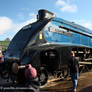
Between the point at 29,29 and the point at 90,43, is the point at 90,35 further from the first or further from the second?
the point at 29,29

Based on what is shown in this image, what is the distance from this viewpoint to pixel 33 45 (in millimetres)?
5426

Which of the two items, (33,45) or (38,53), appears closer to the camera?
(38,53)

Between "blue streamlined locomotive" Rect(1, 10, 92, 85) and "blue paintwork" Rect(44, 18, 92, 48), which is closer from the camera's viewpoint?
"blue streamlined locomotive" Rect(1, 10, 92, 85)

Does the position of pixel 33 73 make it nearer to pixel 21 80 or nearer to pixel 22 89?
pixel 22 89

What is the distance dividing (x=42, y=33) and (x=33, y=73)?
2.18m

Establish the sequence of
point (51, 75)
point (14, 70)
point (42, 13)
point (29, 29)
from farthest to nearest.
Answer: point (42, 13)
point (29, 29)
point (51, 75)
point (14, 70)

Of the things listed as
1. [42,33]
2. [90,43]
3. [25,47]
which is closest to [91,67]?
[90,43]

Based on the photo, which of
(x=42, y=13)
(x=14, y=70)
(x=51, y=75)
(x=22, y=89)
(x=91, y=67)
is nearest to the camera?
(x=22, y=89)

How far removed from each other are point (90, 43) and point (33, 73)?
21.7 feet

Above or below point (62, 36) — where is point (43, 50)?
below

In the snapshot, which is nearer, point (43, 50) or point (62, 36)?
point (43, 50)

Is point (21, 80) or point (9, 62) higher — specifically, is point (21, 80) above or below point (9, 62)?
below

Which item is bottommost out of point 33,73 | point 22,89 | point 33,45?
point 22,89

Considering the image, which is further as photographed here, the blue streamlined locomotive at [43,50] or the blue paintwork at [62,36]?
the blue paintwork at [62,36]
